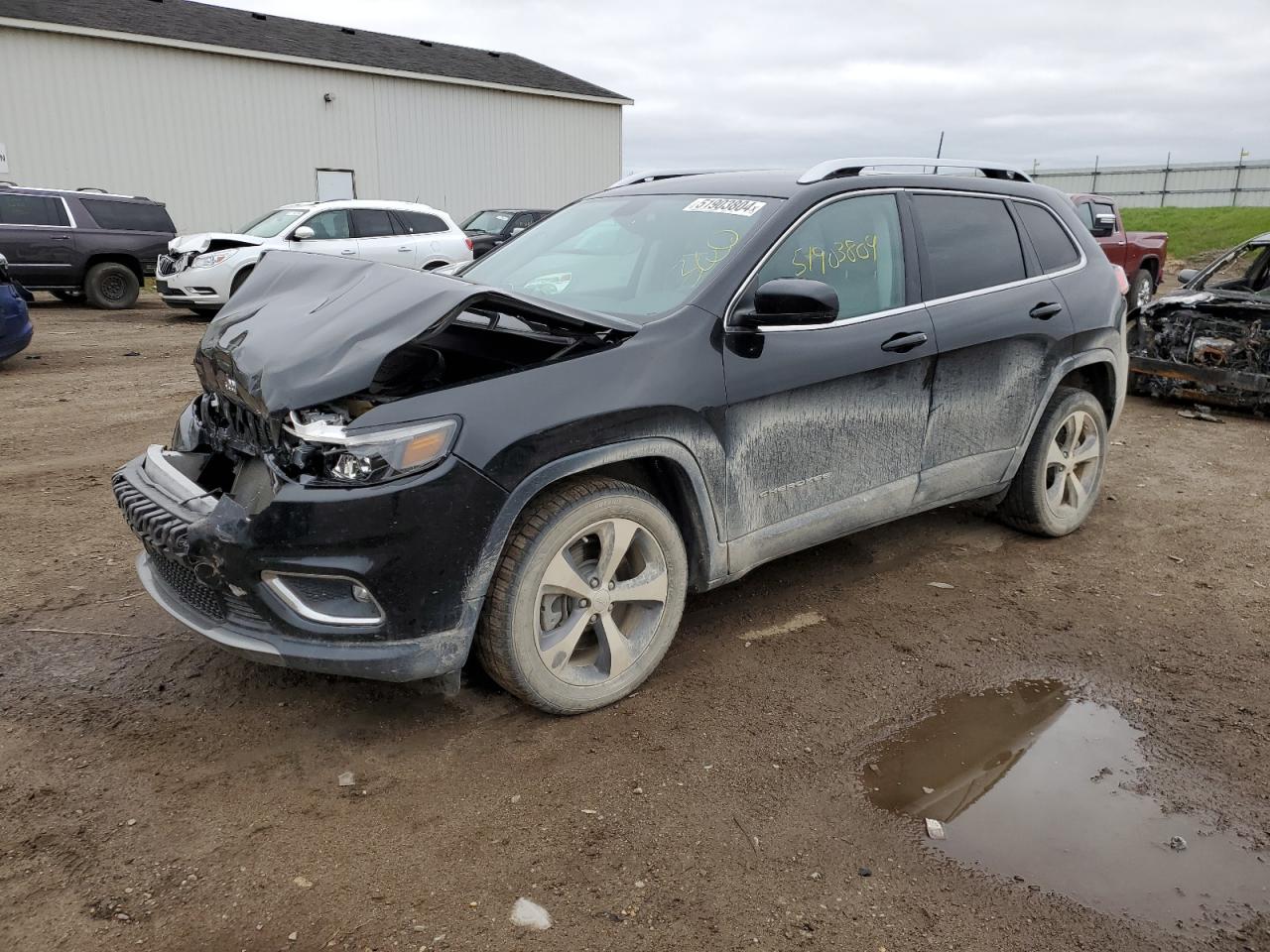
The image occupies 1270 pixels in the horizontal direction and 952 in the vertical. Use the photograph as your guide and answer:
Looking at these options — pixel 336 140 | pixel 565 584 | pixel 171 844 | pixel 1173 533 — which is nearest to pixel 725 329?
pixel 565 584

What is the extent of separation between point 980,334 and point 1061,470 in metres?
1.23

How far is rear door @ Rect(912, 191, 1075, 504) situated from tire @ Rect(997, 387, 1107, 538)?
0.82 feet

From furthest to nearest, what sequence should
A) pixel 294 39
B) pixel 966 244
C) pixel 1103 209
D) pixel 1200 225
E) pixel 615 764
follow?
pixel 1200 225
pixel 294 39
pixel 1103 209
pixel 966 244
pixel 615 764

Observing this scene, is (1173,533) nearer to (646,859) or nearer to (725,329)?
(725,329)

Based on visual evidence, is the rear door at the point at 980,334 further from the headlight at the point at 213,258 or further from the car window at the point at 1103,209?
the car window at the point at 1103,209

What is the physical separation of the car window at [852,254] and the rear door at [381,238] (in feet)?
38.3

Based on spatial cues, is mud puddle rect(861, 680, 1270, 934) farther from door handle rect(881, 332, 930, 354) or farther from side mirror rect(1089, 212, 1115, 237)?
side mirror rect(1089, 212, 1115, 237)

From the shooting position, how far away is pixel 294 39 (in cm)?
2352

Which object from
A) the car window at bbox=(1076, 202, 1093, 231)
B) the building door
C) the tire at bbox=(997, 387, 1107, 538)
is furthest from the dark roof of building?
the tire at bbox=(997, 387, 1107, 538)

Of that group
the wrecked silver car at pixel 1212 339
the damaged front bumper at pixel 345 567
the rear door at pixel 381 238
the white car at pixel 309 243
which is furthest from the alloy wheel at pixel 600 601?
the rear door at pixel 381 238

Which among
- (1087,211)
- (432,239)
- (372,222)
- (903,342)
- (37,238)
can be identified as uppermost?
(1087,211)

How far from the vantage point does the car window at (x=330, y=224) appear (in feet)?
46.9

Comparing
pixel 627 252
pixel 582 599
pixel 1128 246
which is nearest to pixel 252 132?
pixel 1128 246

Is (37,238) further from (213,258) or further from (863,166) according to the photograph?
(863,166)
